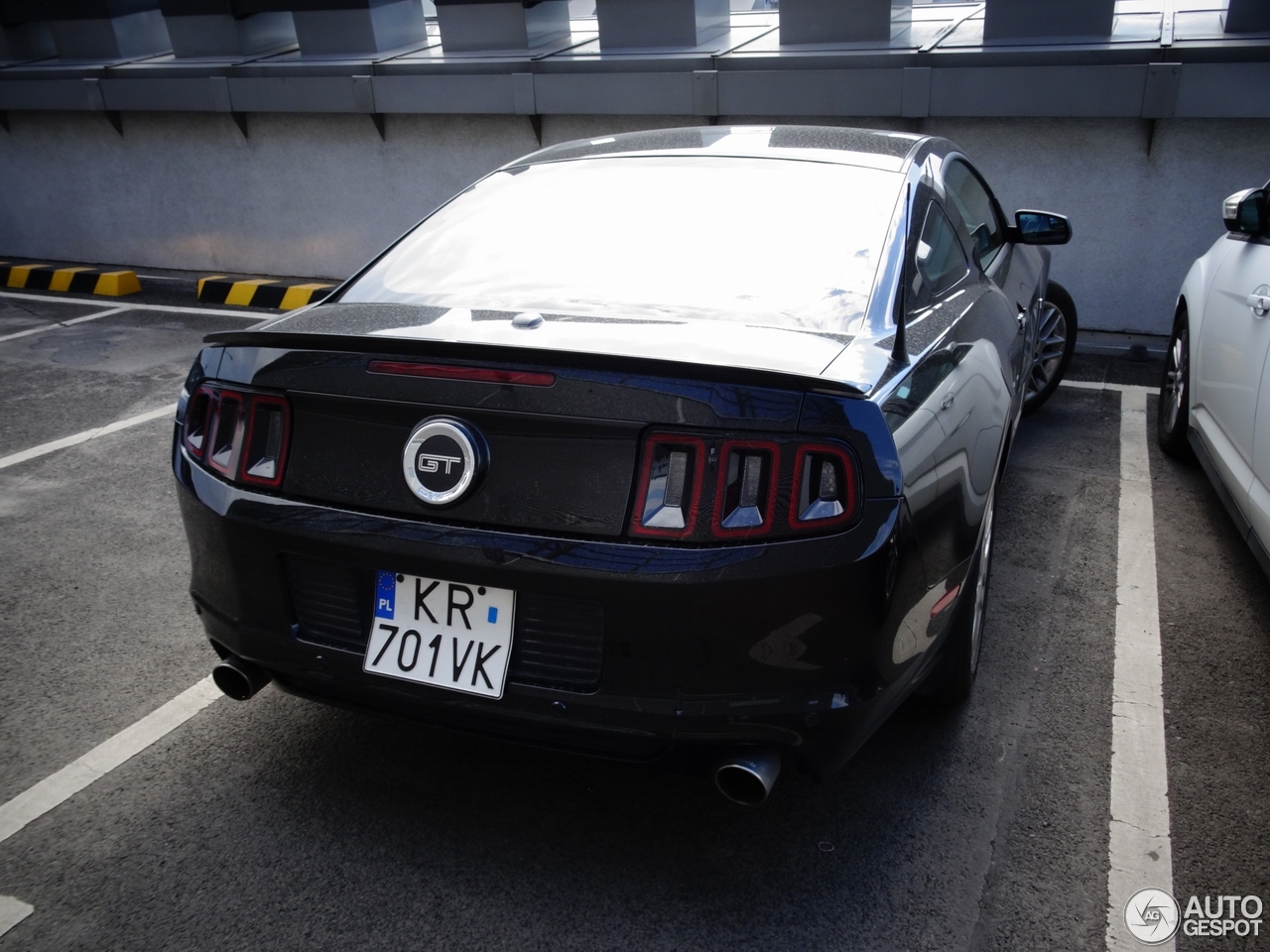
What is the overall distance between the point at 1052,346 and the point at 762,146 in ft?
9.47

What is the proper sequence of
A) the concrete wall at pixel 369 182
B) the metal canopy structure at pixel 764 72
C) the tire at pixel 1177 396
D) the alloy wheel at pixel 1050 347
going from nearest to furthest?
1. the tire at pixel 1177 396
2. the alloy wheel at pixel 1050 347
3. the metal canopy structure at pixel 764 72
4. the concrete wall at pixel 369 182

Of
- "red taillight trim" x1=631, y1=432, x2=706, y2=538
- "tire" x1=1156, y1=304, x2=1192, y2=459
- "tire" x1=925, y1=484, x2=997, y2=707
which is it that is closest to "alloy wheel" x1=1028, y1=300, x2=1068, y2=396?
"tire" x1=1156, y1=304, x2=1192, y2=459

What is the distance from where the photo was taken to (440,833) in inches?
98.0

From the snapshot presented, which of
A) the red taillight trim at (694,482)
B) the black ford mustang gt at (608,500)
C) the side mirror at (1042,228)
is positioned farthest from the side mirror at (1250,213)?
the red taillight trim at (694,482)

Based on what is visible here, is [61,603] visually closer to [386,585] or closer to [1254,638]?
[386,585]

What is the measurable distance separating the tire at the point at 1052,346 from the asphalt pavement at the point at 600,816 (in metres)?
1.84

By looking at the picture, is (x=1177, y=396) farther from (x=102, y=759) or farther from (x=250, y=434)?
(x=102, y=759)

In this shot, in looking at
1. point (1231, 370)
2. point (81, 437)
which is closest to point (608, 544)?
point (1231, 370)

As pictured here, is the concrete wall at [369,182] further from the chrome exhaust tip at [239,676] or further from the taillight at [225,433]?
the chrome exhaust tip at [239,676]

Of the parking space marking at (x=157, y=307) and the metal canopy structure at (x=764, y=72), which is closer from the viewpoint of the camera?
the metal canopy structure at (x=764, y=72)

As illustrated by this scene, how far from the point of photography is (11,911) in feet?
7.47

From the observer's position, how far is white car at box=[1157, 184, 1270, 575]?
3.42 metres

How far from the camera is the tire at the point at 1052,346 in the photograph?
5.45 m

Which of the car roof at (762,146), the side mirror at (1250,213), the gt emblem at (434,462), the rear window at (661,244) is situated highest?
the car roof at (762,146)
